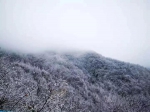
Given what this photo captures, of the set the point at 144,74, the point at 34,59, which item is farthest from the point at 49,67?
the point at 144,74

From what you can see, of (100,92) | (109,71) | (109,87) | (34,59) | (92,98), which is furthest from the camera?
(109,71)

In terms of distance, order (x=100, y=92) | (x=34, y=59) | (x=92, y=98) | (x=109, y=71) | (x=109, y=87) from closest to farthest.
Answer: (x=92, y=98) < (x=100, y=92) < (x=109, y=87) < (x=34, y=59) < (x=109, y=71)

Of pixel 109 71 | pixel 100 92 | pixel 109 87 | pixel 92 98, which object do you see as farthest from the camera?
pixel 109 71

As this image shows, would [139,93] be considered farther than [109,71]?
No

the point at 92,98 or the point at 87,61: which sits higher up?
the point at 87,61

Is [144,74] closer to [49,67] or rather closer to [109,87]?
[109,87]

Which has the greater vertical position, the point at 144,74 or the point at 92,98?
the point at 144,74

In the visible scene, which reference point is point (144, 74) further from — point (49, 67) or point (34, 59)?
point (34, 59)

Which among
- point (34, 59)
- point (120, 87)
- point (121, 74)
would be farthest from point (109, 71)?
point (34, 59)

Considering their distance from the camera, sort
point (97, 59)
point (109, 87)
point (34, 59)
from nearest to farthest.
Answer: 1. point (109, 87)
2. point (34, 59)
3. point (97, 59)
